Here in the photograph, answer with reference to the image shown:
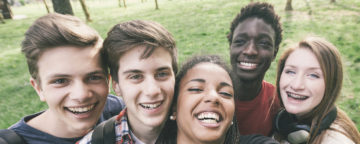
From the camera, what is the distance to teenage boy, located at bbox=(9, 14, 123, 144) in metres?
1.79

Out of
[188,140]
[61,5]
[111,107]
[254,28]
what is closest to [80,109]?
[111,107]

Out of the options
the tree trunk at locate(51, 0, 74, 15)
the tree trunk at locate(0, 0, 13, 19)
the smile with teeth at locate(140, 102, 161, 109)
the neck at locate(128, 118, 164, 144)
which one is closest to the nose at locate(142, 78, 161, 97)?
the smile with teeth at locate(140, 102, 161, 109)

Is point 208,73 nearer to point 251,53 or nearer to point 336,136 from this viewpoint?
point 251,53

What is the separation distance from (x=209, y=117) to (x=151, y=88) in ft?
1.72

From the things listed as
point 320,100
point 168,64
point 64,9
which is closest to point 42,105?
point 64,9

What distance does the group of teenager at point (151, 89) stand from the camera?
1.79 meters

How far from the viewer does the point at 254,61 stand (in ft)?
8.13

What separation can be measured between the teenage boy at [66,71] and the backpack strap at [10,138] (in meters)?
0.07

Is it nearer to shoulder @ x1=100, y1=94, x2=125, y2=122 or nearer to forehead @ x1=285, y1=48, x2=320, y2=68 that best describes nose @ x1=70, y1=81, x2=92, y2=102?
shoulder @ x1=100, y1=94, x2=125, y2=122

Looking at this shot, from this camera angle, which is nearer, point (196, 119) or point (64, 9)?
point (196, 119)

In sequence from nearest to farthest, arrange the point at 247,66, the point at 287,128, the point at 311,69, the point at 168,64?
the point at 168,64 → the point at 311,69 → the point at 287,128 → the point at 247,66

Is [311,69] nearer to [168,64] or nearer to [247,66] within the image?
[247,66]

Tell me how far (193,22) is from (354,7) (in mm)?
8357

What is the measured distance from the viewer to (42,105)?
486 centimetres
